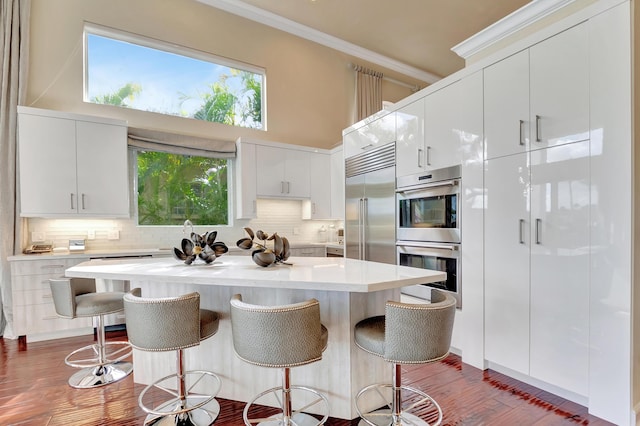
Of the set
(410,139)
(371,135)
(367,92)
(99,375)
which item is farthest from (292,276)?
(367,92)

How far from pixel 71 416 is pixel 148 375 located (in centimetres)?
49

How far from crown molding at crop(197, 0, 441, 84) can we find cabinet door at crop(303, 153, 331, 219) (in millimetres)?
2030

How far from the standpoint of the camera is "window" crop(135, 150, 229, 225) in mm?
4426

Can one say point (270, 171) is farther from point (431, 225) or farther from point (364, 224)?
point (431, 225)

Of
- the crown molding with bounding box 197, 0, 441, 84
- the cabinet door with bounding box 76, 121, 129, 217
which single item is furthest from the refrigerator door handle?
the crown molding with bounding box 197, 0, 441, 84

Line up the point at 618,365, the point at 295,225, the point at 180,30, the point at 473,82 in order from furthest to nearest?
the point at 295,225 → the point at 180,30 → the point at 473,82 → the point at 618,365

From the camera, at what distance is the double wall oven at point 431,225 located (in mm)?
3031

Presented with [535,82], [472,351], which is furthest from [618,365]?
[535,82]

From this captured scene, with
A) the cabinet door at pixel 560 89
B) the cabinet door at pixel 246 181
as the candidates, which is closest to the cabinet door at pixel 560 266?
the cabinet door at pixel 560 89

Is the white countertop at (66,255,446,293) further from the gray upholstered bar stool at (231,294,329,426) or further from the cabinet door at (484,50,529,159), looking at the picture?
the cabinet door at (484,50,529,159)

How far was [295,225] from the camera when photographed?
5.52 m

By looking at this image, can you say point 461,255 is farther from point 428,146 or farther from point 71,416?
point 71,416

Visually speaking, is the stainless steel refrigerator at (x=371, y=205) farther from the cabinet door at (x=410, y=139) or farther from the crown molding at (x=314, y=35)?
the crown molding at (x=314, y=35)

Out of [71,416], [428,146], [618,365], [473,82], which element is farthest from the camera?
[428,146]
